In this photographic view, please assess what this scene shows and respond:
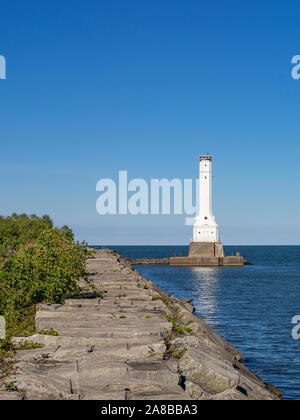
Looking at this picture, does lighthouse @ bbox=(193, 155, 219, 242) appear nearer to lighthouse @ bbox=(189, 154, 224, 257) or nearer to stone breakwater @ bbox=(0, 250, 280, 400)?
lighthouse @ bbox=(189, 154, 224, 257)

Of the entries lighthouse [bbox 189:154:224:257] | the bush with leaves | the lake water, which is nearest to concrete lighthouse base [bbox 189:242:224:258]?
lighthouse [bbox 189:154:224:257]

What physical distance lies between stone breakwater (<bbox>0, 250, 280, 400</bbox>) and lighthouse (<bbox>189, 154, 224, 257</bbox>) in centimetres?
6390

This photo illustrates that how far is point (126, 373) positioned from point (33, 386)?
1533mm

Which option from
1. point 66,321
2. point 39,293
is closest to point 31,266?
point 39,293

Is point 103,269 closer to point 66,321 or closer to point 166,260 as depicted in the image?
point 66,321

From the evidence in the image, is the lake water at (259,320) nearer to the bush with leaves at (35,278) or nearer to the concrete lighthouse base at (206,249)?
the bush with leaves at (35,278)

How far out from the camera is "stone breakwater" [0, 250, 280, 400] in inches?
295

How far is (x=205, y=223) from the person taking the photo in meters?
77.7

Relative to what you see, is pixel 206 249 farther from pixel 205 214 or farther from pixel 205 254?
pixel 205 214

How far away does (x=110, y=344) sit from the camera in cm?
1042

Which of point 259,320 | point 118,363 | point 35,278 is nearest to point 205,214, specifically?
point 259,320

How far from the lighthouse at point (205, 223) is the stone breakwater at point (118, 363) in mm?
63897

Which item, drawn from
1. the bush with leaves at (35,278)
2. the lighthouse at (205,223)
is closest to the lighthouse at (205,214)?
the lighthouse at (205,223)

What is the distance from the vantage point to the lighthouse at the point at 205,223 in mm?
77125
